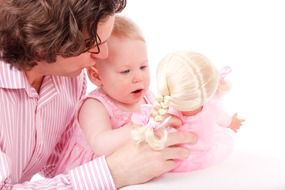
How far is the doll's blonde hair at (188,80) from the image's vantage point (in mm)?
1327

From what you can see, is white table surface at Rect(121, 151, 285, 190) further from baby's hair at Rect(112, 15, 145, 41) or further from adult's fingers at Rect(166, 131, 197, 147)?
baby's hair at Rect(112, 15, 145, 41)

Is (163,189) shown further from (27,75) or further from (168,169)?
(27,75)

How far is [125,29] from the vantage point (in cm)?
159

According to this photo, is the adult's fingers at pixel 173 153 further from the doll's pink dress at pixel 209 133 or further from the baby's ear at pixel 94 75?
the baby's ear at pixel 94 75

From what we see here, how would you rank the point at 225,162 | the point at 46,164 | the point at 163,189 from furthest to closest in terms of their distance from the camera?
1. the point at 46,164
2. the point at 225,162
3. the point at 163,189

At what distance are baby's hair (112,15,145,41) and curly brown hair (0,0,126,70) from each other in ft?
0.44

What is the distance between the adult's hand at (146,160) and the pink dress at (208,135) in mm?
22

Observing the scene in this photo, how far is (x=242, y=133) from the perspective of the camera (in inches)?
88.6

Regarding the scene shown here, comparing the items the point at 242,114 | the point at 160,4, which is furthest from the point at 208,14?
the point at 242,114

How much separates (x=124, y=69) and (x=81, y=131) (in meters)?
0.20

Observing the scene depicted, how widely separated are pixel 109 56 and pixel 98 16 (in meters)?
0.20

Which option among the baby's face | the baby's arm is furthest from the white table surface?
the baby's face

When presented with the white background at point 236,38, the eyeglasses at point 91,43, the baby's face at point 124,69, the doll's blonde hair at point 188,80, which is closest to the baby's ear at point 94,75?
the baby's face at point 124,69

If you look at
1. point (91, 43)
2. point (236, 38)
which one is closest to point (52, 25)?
point (91, 43)
